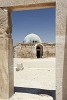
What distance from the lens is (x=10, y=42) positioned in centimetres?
630

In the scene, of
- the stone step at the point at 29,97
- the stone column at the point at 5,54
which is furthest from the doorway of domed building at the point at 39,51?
the stone column at the point at 5,54

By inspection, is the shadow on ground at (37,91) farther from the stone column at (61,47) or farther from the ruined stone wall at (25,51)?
the ruined stone wall at (25,51)

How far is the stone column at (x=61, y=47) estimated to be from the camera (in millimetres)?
5242

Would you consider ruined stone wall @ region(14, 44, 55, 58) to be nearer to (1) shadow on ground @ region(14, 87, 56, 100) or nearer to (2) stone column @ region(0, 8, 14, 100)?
(1) shadow on ground @ region(14, 87, 56, 100)

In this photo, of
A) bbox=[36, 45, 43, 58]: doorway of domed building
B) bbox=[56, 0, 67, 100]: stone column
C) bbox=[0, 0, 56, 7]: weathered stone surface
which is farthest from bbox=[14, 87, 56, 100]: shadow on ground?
bbox=[36, 45, 43, 58]: doorway of domed building

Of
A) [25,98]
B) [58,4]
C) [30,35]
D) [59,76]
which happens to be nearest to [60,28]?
[58,4]

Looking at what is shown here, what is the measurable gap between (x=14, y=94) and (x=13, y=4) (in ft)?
→ 10.7

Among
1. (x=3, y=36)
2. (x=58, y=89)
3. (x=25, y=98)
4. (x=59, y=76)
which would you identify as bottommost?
(x=25, y=98)

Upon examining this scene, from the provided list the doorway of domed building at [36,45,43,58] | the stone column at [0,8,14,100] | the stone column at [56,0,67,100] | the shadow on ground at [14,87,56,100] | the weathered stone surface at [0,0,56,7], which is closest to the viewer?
the stone column at [56,0,67,100]

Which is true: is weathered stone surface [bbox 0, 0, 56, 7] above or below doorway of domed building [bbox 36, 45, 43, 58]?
above

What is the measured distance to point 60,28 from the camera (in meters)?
5.26

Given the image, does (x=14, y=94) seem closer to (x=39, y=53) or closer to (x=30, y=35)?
(x=39, y=53)

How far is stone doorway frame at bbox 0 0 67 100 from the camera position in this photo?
526cm

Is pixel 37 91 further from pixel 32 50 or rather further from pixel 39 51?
pixel 39 51
